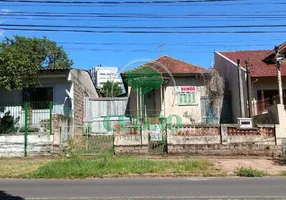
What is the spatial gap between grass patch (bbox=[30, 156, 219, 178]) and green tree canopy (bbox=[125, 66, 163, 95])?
337 inches

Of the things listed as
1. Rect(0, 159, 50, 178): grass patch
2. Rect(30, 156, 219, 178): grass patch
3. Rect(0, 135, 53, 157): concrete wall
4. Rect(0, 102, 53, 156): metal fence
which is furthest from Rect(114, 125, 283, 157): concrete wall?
Rect(0, 159, 50, 178): grass patch

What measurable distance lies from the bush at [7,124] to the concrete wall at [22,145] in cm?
130

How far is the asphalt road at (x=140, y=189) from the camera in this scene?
26.4 feet

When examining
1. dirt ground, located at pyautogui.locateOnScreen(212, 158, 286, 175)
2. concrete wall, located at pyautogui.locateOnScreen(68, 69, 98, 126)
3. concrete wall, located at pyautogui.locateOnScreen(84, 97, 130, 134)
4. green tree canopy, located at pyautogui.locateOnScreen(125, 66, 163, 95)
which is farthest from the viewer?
concrete wall, located at pyautogui.locateOnScreen(84, 97, 130, 134)

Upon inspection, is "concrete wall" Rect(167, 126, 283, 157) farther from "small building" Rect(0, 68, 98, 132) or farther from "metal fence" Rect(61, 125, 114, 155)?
"small building" Rect(0, 68, 98, 132)

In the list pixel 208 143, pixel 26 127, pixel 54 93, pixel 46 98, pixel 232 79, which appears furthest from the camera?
pixel 232 79

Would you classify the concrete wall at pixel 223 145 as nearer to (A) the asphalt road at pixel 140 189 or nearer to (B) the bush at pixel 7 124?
(A) the asphalt road at pixel 140 189

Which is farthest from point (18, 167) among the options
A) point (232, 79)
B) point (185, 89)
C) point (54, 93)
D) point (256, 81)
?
point (232, 79)

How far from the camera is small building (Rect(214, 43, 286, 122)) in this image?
22.7 metres

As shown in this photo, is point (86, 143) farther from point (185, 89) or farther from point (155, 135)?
point (185, 89)

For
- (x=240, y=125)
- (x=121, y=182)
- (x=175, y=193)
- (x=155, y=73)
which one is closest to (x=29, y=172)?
(x=121, y=182)

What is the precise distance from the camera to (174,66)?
81.7ft

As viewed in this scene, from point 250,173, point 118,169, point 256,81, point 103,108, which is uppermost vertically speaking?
point 256,81

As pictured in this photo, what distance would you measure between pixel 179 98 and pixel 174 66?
248cm
